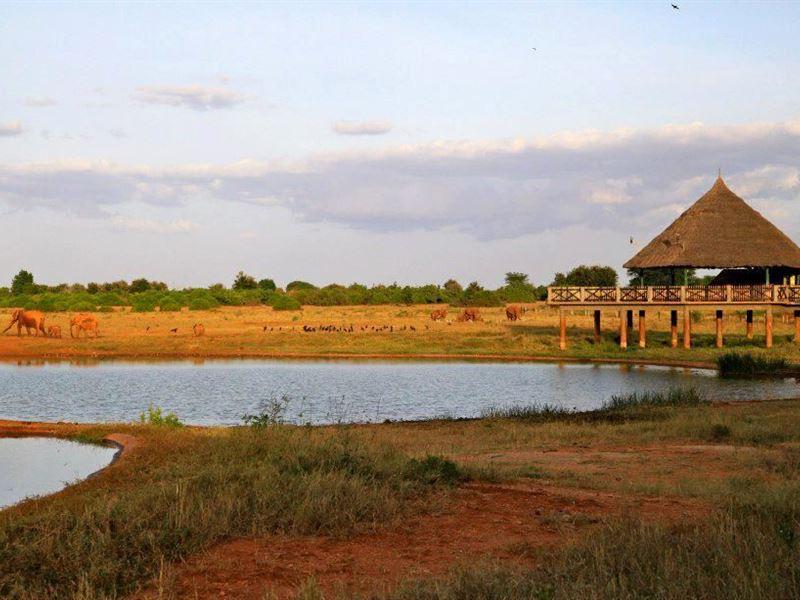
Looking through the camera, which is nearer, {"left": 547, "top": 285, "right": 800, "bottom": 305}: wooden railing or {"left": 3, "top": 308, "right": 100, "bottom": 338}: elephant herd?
{"left": 547, "top": 285, "right": 800, "bottom": 305}: wooden railing

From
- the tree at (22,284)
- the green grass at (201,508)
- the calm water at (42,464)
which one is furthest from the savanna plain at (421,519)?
the tree at (22,284)

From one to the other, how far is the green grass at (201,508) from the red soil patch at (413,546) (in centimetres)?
28

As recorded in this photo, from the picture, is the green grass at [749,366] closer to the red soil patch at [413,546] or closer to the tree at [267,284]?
the red soil patch at [413,546]

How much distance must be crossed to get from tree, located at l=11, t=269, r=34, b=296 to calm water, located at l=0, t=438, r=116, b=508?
9714 centimetres

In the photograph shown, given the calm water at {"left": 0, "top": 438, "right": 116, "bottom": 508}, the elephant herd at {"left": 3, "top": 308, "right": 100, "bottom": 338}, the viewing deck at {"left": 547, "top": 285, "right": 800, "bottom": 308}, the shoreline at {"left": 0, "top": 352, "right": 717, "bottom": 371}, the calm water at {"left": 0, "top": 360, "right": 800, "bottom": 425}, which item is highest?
the viewing deck at {"left": 547, "top": 285, "right": 800, "bottom": 308}

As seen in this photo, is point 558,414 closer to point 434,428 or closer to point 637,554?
point 434,428

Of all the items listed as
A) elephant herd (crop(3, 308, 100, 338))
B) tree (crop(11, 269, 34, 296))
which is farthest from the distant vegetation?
elephant herd (crop(3, 308, 100, 338))

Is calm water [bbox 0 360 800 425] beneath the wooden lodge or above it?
beneath

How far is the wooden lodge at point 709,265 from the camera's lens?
136 feet

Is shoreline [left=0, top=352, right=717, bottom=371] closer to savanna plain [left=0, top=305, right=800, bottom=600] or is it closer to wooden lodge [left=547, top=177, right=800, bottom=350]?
wooden lodge [left=547, top=177, right=800, bottom=350]

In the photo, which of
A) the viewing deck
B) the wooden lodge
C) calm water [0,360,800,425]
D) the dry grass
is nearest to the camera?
calm water [0,360,800,425]

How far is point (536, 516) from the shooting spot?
1009 cm

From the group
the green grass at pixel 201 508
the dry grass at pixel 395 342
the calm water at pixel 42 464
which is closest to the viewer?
the green grass at pixel 201 508

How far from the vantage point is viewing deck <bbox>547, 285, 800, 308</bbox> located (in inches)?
1619
